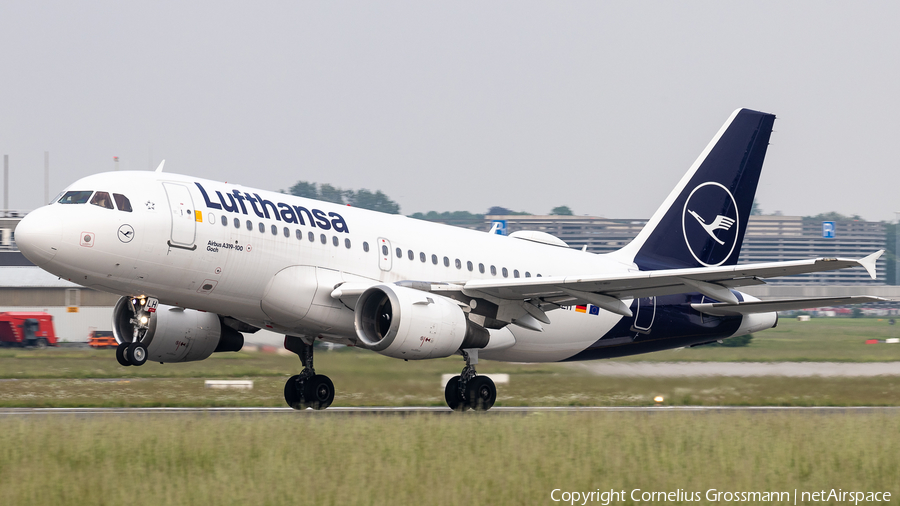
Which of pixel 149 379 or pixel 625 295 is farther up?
pixel 625 295

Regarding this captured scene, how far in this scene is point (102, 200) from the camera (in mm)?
19328

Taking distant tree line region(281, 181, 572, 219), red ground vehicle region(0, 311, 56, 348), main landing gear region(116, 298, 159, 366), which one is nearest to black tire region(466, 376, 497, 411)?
main landing gear region(116, 298, 159, 366)

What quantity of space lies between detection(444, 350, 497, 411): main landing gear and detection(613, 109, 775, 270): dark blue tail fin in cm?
676

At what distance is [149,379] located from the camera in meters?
33.3

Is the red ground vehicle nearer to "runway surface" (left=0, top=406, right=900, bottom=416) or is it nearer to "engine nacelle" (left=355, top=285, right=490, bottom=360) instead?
"runway surface" (left=0, top=406, right=900, bottom=416)

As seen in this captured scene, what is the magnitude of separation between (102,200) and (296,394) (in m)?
7.43

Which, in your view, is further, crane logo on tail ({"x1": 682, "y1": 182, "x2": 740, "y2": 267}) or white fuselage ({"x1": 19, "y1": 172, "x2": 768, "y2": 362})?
crane logo on tail ({"x1": 682, "y1": 182, "x2": 740, "y2": 267})

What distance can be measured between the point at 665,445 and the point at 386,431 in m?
4.63

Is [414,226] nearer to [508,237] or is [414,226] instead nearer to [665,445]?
[508,237]

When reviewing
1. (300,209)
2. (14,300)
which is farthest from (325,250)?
(14,300)

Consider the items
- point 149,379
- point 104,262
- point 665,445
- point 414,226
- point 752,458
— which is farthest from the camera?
point 149,379

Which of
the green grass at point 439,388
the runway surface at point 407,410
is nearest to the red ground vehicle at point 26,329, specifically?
the green grass at point 439,388

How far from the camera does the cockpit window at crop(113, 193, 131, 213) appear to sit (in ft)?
63.6

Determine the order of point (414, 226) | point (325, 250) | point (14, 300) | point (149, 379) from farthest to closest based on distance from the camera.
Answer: point (14, 300) → point (149, 379) → point (414, 226) → point (325, 250)
